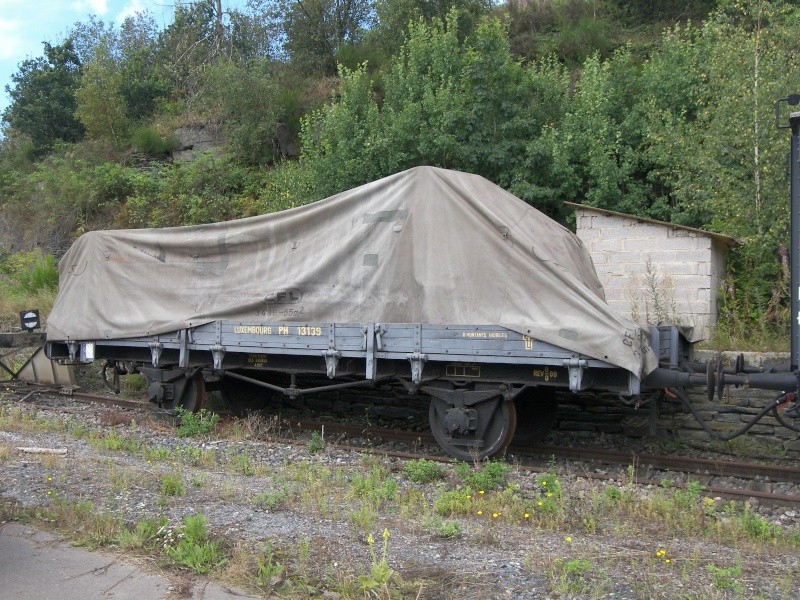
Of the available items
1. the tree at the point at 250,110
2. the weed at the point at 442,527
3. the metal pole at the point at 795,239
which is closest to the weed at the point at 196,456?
the weed at the point at 442,527

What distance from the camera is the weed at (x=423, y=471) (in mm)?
7367

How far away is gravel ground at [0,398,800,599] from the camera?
427cm

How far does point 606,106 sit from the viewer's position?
16.2 metres

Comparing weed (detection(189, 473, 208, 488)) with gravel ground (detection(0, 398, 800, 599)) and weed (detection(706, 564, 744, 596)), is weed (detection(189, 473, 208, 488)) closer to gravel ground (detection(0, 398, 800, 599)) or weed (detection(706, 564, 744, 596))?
gravel ground (detection(0, 398, 800, 599))

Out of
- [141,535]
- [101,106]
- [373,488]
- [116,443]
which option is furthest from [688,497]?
[101,106]

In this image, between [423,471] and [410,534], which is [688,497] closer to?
[423,471]

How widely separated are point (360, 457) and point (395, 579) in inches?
163

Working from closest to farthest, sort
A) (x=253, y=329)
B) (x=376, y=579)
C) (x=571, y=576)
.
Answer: (x=376, y=579) → (x=571, y=576) → (x=253, y=329)

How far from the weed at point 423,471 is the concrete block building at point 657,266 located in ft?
17.6

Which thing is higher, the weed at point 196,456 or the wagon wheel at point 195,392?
the wagon wheel at point 195,392

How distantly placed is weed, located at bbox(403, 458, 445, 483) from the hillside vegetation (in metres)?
5.97

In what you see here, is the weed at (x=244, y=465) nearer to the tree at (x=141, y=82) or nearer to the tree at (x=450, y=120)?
the tree at (x=450, y=120)

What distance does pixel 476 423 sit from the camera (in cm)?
812

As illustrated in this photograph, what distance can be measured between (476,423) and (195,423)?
394 centimetres
